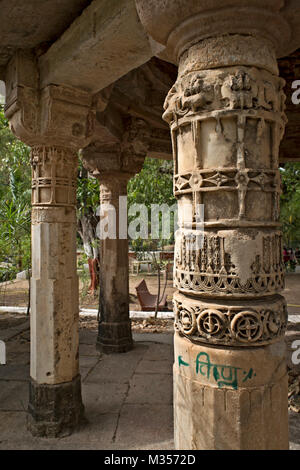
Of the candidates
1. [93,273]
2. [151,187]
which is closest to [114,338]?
[93,273]

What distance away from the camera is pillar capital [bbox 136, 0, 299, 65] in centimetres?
165

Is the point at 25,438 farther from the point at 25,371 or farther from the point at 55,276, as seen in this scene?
the point at 25,371

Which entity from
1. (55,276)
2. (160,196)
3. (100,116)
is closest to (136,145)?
(100,116)

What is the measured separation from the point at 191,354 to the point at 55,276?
6.56ft

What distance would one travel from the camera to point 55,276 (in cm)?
337

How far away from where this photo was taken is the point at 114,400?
420 cm

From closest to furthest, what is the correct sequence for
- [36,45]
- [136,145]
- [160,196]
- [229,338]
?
[229,338]
[36,45]
[136,145]
[160,196]

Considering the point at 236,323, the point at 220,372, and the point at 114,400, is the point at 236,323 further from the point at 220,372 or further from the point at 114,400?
the point at 114,400

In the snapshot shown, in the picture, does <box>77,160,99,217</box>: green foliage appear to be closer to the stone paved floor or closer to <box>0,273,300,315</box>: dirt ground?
<box>0,273,300,315</box>: dirt ground

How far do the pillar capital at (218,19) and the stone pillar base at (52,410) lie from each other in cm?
320

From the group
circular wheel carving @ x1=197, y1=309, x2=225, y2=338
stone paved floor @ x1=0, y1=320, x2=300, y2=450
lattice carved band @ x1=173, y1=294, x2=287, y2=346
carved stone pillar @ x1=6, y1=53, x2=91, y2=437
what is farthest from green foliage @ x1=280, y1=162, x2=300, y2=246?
circular wheel carving @ x1=197, y1=309, x2=225, y2=338

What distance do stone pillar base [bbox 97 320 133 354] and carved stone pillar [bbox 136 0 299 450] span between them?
14.0ft

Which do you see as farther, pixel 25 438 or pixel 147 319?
pixel 147 319

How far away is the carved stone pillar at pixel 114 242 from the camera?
571 centimetres
